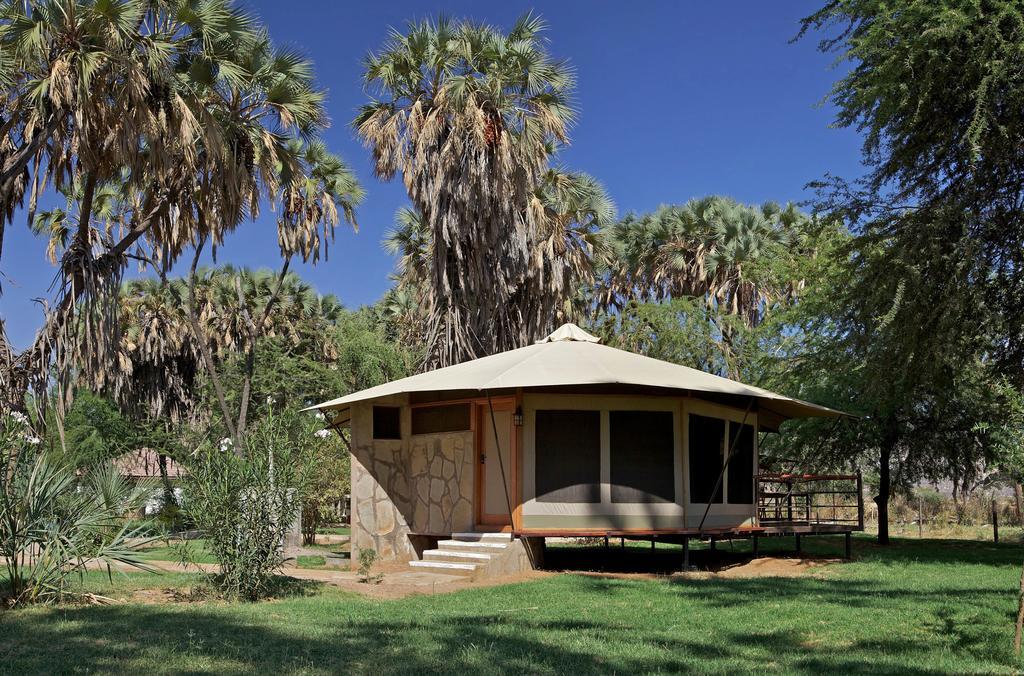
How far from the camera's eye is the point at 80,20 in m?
11.0

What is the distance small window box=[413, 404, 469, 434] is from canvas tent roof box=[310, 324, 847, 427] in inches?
25.9

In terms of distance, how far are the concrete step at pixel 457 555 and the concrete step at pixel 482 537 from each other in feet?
1.12

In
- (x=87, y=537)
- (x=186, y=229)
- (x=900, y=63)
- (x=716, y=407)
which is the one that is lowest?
(x=87, y=537)

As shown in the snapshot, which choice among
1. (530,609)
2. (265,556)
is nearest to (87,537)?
(265,556)

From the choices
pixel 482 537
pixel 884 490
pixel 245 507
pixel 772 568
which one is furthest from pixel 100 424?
pixel 884 490

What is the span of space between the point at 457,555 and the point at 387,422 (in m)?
3.06

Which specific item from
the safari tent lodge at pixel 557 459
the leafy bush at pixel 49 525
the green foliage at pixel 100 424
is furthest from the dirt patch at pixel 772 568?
the green foliage at pixel 100 424

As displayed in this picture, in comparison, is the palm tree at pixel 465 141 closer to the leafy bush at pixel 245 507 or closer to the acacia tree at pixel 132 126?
the acacia tree at pixel 132 126

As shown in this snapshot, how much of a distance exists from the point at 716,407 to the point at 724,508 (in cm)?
156

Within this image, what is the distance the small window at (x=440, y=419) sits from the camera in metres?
14.6

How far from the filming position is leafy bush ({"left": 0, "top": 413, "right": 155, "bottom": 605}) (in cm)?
886

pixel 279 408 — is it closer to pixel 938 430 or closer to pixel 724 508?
pixel 724 508

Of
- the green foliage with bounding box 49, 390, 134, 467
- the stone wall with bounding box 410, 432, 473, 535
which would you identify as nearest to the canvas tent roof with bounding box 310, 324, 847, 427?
the stone wall with bounding box 410, 432, 473, 535

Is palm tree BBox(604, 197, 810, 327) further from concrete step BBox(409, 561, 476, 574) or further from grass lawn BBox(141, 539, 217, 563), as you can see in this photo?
grass lawn BBox(141, 539, 217, 563)
